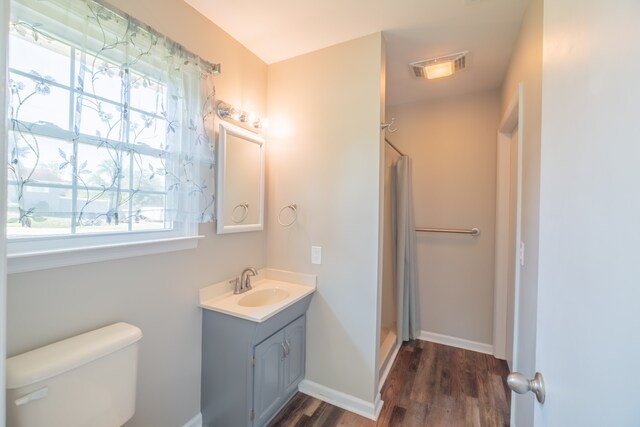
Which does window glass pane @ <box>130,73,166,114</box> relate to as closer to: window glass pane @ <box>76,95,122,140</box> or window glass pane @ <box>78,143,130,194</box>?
window glass pane @ <box>76,95,122,140</box>

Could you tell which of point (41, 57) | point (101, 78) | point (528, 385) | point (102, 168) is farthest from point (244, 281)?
point (528, 385)

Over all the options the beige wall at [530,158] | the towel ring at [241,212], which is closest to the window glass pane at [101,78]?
the towel ring at [241,212]

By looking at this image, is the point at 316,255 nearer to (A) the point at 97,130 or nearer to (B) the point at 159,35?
(A) the point at 97,130

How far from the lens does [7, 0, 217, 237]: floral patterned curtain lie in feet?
3.08

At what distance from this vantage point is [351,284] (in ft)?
6.05

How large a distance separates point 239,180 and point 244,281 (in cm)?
74

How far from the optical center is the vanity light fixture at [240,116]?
1691mm

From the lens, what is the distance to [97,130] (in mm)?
1118

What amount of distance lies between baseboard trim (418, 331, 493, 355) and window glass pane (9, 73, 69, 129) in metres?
3.26

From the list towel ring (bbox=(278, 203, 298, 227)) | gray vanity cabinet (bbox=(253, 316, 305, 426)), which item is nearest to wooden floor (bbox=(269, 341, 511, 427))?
gray vanity cabinet (bbox=(253, 316, 305, 426))

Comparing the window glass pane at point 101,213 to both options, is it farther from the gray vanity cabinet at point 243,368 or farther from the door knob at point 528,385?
the door knob at point 528,385

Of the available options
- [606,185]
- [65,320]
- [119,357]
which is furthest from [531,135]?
[65,320]

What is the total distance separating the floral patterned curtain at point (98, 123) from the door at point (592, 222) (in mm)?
1571

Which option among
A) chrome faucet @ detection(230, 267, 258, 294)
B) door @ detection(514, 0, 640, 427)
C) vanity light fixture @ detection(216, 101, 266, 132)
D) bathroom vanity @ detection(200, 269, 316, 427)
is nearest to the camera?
door @ detection(514, 0, 640, 427)
